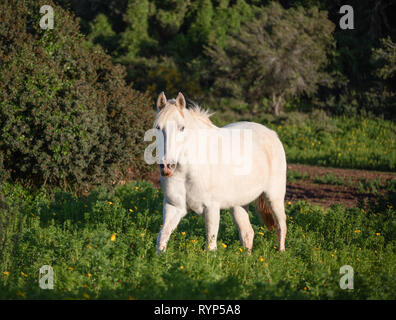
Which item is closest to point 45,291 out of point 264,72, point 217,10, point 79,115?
point 79,115

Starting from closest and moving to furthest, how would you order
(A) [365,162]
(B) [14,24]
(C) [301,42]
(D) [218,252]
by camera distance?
(D) [218,252] < (B) [14,24] < (A) [365,162] < (C) [301,42]

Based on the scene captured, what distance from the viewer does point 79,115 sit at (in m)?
8.49

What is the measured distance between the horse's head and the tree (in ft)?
49.6

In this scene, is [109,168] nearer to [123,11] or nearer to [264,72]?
[264,72]

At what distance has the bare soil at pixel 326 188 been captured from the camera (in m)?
10.8

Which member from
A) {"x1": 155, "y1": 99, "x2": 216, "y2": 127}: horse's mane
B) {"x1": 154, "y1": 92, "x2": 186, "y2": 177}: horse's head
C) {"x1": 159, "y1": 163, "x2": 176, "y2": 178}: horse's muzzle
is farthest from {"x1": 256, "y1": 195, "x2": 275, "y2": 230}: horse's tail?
{"x1": 159, "y1": 163, "x2": 176, "y2": 178}: horse's muzzle

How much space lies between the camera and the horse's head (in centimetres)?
465

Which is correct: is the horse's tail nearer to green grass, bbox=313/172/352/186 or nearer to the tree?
green grass, bbox=313/172/352/186

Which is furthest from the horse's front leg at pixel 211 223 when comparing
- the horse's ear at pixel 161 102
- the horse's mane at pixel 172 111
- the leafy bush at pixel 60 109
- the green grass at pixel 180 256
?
the leafy bush at pixel 60 109

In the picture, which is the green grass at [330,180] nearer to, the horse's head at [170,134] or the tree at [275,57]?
the tree at [275,57]

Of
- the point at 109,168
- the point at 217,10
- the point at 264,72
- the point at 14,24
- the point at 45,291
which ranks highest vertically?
the point at 217,10

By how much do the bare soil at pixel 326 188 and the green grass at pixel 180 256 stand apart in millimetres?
2259

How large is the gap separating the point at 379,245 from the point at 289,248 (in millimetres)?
1307

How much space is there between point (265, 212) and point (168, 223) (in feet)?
6.38
